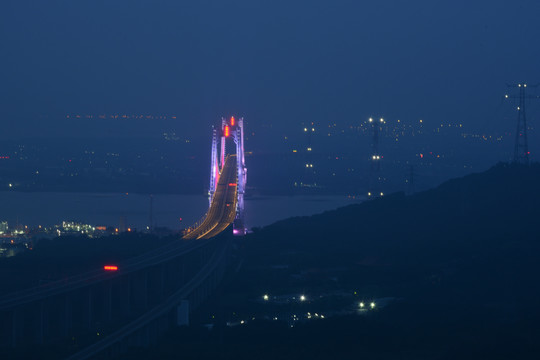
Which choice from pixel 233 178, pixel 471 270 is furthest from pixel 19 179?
pixel 471 270

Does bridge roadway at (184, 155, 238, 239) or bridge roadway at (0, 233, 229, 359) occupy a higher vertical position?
bridge roadway at (184, 155, 238, 239)

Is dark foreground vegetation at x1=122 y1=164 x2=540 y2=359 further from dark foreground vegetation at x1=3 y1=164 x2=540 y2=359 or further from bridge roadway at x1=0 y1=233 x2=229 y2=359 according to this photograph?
bridge roadway at x1=0 y1=233 x2=229 y2=359

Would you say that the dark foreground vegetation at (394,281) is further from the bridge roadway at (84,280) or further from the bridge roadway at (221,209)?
the bridge roadway at (84,280)

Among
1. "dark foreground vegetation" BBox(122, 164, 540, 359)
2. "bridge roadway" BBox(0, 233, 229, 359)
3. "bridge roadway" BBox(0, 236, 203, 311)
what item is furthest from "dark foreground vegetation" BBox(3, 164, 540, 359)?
"bridge roadway" BBox(0, 236, 203, 311)

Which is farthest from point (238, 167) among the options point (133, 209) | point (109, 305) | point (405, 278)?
point (109, 305)

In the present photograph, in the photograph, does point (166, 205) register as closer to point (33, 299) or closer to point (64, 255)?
point (64, 255)
